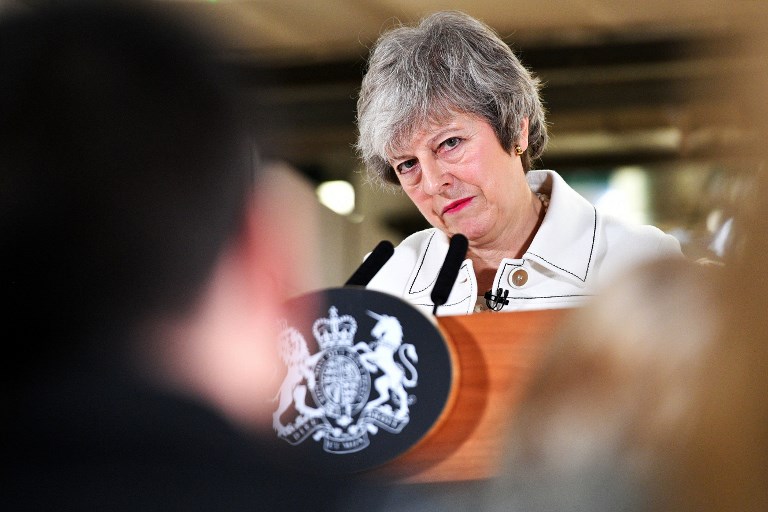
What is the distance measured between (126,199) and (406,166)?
3.87 ft

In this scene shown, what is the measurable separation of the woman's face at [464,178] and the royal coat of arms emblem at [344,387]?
2.97 feet

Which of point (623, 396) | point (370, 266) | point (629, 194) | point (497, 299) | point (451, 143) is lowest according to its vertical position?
point (623, 396)

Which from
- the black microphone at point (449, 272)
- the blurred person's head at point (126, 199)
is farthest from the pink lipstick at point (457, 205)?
the blurred person's head at point (126, 199)

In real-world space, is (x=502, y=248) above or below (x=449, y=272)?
above

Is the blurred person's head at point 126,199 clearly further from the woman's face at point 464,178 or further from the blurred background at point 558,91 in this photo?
the blurred background at point 558,91

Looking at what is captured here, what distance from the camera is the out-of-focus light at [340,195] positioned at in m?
5.70

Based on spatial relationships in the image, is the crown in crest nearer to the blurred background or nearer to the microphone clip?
the microphone clip

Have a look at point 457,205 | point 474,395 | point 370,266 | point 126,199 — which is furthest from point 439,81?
point 126,199

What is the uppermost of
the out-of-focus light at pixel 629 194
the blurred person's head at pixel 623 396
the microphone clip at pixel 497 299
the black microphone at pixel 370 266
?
the out-of-focus light at pixel 629 194

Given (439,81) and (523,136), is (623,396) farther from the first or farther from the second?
(523,136)

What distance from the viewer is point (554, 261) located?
1366 mm

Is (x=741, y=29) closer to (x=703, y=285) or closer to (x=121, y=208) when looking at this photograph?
(x=703, y=285)

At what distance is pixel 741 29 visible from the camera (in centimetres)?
29

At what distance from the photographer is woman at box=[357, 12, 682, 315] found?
1427 millimetres
